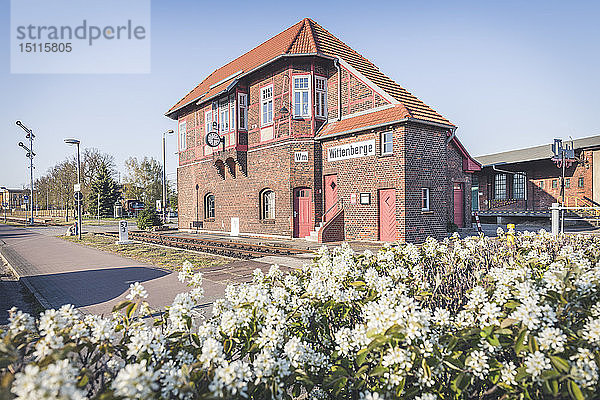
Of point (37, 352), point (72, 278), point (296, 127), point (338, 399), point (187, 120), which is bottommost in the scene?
point (72, 278)

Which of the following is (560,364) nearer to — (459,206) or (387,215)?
(387,215)

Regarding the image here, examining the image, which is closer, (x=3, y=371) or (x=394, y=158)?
(x=3, y=371)

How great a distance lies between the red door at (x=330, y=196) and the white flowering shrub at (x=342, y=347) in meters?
15.2

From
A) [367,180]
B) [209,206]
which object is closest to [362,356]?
[367,180]

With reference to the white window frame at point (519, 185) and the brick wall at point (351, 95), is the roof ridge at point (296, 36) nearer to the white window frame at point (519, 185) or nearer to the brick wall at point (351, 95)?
the brick wall at point (351, 95)

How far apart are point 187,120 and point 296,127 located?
42.6 ft

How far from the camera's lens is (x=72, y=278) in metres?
10.2

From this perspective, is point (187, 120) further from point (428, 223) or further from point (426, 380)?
point (426, 380)

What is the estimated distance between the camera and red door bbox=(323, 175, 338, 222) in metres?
18.1

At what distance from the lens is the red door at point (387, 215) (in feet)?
51.3

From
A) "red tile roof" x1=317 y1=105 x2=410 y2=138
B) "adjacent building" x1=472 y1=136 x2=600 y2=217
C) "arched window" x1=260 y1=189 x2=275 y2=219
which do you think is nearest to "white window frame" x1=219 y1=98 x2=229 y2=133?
"arched window" x1=260 y1=189 x2=275 y2=219

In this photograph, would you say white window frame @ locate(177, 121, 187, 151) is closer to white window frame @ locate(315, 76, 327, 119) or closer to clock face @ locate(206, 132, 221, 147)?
clock face @ locate(206, 132, 221, 147)

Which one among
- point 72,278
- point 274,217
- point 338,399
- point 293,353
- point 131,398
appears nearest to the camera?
point 131,398

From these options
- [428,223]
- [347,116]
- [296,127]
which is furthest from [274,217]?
[428,223]
